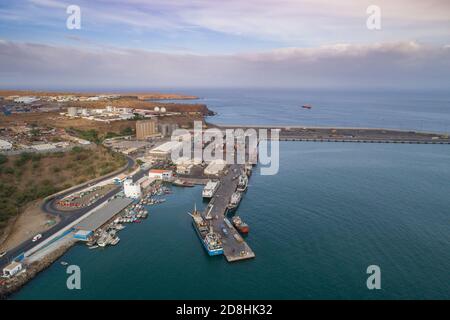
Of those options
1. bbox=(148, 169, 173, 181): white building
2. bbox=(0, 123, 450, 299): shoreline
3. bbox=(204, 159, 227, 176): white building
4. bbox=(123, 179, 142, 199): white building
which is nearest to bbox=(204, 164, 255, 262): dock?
bbox=(204, 159, 227, 176): white building

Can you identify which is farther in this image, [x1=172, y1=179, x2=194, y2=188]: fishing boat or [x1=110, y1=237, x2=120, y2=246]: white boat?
[x1=172, y1=179, x2=194, y2=188]: fishing boat

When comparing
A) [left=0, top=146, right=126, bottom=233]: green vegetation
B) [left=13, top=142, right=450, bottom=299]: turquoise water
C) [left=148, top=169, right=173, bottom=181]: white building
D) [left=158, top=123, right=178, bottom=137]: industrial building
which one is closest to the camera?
[left=13, top=142, right=450, bottom=299]: turquoise water

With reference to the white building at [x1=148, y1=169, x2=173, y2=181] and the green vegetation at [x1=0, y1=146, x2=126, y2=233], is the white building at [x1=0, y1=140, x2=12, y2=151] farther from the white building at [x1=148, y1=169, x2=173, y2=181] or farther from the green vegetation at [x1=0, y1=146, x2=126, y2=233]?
the white building at [x1=148, y1=169, x2=173, y2=181]

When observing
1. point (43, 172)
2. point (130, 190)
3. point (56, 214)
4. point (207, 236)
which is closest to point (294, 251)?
point (207, 236)

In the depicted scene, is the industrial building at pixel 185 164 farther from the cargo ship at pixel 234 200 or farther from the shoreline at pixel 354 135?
the shoreline at pixel 354 135

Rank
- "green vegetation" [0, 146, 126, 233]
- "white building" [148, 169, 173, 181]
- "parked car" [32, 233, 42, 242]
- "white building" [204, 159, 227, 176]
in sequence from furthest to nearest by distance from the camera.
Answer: "white building" [204, 159, 227, 176] < "white building" [148, 169, 173, 181] < "green vegetation" [0, 146, 126, 233] < "parked car" [32, 233, 42, 242]

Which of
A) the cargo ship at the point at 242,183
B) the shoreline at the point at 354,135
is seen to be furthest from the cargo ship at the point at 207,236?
the shoreline at the point at 354,135

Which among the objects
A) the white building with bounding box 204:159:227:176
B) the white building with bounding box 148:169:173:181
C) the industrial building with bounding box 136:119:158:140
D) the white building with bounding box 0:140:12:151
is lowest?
the white building with bounding box 148:169:173:181
